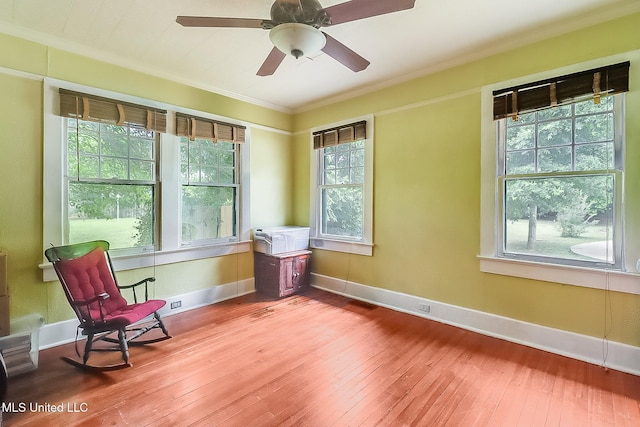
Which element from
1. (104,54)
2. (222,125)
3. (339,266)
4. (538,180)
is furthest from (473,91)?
(104,54)

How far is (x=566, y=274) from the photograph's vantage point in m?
2.47

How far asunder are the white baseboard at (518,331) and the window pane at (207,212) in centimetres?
196

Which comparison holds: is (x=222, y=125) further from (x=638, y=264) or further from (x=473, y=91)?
(x=638, y=264)

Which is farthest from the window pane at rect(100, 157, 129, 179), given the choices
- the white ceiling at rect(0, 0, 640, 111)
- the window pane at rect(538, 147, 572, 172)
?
the window pane at rect(538, 147, 572, 172)

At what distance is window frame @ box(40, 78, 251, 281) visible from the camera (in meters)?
2.62

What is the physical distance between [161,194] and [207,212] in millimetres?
611

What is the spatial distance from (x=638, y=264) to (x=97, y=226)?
15.0 feet

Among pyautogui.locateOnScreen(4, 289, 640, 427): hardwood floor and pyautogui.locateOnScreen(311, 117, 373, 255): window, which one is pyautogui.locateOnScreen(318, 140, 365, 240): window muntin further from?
pyautogui.locateOnScreen(4, 289, 640, 427): hardwood floor

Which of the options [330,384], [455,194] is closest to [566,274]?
[455,194]

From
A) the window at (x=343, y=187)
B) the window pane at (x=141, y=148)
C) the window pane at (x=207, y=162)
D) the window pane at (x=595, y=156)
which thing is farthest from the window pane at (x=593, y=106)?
the window pane at (x=141, y=148)

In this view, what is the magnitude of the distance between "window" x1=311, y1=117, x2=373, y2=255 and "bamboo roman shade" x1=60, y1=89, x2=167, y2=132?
6.74ft

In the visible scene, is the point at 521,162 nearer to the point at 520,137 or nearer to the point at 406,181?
the point at 520,137

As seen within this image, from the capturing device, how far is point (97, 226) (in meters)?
2.94

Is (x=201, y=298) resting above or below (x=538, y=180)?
below
